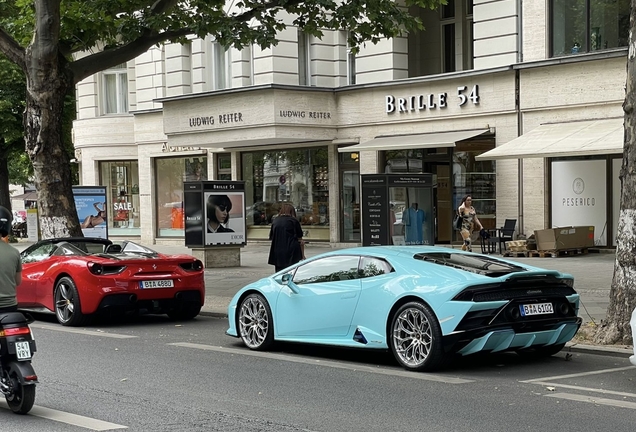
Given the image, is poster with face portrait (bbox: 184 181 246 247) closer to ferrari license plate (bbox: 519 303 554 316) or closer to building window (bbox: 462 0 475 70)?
building window (bbox: 462 0 475 70)

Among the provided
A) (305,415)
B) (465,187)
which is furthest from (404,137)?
(305,415)

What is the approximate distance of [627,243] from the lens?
10734 mm

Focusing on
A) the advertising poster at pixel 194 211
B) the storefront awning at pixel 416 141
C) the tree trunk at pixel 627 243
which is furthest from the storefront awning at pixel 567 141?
the tree trunk at pixel 627 243

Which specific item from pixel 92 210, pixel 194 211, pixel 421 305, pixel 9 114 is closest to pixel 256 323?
pixel 421 305

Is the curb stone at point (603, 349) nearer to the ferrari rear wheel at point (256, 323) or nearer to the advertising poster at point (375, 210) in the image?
the ferrari rear wheel at point (256, 323)

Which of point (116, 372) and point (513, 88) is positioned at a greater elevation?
point (513, 88)

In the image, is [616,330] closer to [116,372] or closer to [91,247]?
[116,372]

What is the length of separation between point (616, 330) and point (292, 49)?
2002 cm

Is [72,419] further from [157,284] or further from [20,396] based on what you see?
[157,284]

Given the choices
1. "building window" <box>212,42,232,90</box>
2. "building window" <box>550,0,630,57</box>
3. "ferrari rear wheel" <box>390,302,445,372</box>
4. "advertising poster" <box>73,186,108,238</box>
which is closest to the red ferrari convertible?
"ferrari rear wheel" <box>390,302,445,372</box>

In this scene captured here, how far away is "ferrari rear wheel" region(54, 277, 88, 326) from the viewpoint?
13.5 metres

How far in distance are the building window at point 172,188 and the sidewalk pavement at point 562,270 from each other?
7204 mm

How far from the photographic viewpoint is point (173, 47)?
1294 inches

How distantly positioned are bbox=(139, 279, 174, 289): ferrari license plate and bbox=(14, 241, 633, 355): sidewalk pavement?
1.42m
